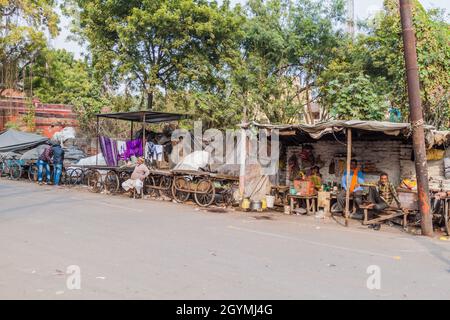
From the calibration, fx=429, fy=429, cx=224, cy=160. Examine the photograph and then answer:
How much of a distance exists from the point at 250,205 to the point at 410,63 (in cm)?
590

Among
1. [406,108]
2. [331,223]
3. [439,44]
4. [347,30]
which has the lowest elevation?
[331,223]

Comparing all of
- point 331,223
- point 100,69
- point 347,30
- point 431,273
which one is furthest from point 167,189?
point 347,30

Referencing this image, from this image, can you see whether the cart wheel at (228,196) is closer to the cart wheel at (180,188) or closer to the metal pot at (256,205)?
the metal pot at (256,205)

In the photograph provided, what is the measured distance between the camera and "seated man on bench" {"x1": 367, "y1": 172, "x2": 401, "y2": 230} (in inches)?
430

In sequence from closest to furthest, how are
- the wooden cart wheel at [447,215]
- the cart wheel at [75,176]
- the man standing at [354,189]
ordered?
the wooden cart wheel at [447,215] < the man standing at [354,189] < the cart wheel at [75,176]

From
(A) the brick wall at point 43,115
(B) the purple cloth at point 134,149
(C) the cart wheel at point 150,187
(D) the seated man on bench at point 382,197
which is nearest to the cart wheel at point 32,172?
(B) the purple cloth at point 134,149

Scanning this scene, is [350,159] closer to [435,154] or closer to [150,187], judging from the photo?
[435,154]

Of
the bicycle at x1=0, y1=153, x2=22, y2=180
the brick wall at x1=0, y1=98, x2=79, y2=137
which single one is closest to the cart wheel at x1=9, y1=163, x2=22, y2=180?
the bicycle at x1=0, y1=153, x2=22, y2=180

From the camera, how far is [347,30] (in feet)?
68.3

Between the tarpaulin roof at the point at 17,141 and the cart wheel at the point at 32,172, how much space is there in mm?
2260

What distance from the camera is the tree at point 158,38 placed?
18.3 m

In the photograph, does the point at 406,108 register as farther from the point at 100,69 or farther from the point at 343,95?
the point at 100,69

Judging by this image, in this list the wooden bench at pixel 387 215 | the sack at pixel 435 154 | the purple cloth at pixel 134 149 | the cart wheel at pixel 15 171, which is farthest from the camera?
the cart wheel at pixel 15 171

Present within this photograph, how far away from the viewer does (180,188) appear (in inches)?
565
